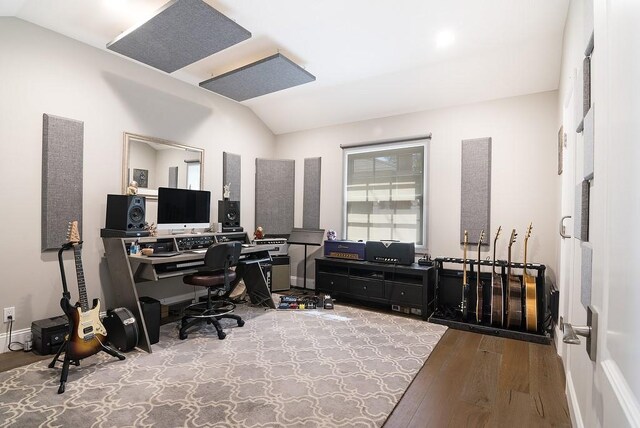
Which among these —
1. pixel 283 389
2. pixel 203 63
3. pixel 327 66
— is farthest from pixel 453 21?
pixel 283 389

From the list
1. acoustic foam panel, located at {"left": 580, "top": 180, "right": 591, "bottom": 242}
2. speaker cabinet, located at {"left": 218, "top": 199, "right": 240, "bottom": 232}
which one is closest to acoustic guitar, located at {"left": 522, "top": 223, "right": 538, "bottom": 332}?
acoustic foam panel, located at {"left": 580, "top": 180, "right": 591, "bottom": 242}

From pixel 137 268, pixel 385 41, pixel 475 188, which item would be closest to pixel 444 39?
pixel 385 41

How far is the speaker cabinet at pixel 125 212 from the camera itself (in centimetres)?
309

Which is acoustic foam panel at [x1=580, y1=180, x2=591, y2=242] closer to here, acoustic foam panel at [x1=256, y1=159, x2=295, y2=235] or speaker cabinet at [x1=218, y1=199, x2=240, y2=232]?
speaker cabinet at [x1=218, y1=199, x2=240, y2=232]

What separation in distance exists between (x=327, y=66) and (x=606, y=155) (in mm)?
3408

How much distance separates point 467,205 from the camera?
3842mm

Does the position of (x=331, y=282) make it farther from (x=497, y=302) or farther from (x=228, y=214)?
(x=497, y=302)

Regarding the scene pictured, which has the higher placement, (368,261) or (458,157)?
(458,157)

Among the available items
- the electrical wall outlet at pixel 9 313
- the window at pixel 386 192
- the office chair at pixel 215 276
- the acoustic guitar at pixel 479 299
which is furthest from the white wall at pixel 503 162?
the electrical wall outlet at pixel 9 313

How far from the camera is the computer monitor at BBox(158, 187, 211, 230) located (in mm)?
3467

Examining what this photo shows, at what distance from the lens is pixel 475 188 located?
12.4 feet

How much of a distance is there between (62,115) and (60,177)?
0.59 meters

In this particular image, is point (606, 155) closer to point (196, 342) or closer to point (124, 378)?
point (124, 378)

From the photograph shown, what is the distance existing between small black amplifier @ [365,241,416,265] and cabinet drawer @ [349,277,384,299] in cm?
28
